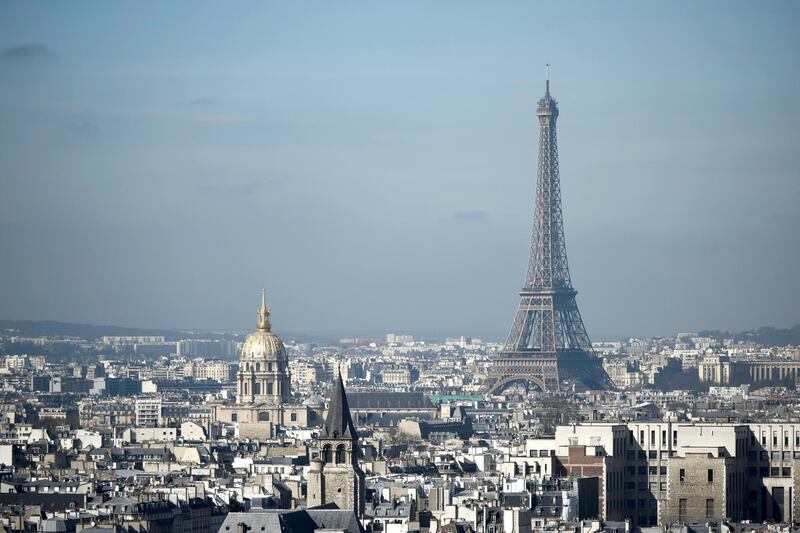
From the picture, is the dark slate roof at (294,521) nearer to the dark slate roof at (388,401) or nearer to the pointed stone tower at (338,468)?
the pointed stone tower at (338,468)

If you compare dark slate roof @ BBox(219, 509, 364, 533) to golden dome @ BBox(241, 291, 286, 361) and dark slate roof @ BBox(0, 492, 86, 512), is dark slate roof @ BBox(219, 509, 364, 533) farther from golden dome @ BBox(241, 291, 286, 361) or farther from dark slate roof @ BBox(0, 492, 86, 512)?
golden dome @ BBox(241, 291, 286, 361)

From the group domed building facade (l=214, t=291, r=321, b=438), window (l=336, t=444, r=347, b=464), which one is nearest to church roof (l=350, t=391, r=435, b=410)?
domed building facade (l=214, t=291, r=321, b=438)

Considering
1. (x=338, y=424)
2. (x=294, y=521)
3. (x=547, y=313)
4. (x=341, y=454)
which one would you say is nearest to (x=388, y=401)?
(x=547, y=313)

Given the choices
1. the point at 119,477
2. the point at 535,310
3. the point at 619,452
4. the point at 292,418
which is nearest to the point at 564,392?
the point at 535,310

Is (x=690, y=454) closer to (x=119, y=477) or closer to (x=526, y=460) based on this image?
(x=526, y=460)

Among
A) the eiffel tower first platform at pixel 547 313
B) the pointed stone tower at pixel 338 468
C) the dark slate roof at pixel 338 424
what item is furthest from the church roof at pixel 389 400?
the pointed stone tower at pixel 338 468

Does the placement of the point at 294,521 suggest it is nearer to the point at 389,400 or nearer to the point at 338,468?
the point at 338,468

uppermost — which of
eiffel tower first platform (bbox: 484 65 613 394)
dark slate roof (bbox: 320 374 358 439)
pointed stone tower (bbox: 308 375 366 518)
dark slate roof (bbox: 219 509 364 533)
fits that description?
eiffel tower first platform (bbox: 484 65 613 394)
